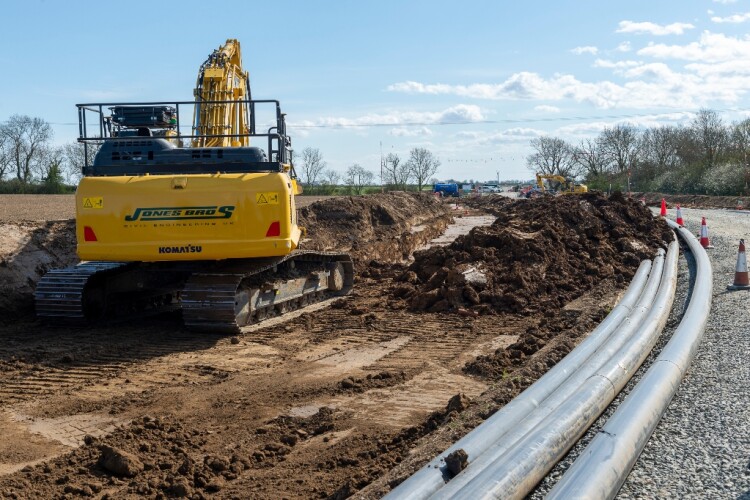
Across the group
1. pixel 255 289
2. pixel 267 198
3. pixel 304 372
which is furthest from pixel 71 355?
pixel 267 198

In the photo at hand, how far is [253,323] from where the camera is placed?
35.1 feet

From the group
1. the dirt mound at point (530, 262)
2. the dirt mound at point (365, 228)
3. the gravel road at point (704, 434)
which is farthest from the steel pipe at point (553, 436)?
the dirt mound at point (365, 228)

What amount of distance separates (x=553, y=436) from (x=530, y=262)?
8.42m

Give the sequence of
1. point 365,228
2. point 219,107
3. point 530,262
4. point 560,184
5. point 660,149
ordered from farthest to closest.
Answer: point 660,149 → point 560,184 → point 365,228 → point 530,262 → point 219,107

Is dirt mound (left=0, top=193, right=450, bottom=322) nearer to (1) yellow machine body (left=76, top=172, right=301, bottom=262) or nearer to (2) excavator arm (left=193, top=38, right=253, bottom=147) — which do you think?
(1) yellow machine body (left=76, top=172, right=301, bottom=262)

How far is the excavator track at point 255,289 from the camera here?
9.80m

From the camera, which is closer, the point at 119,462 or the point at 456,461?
the point at 456,461

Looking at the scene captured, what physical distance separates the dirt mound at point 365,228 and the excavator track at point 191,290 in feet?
18.2

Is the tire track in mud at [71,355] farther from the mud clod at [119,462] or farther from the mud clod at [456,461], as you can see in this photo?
the mud clod at [456,461]

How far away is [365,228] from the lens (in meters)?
22.4

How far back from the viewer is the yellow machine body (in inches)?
379

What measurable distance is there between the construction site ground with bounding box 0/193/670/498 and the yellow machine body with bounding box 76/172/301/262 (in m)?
1.19

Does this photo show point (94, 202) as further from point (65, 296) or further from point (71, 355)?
point (71, 355)

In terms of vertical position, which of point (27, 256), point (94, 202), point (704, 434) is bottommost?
point (704, 434)
